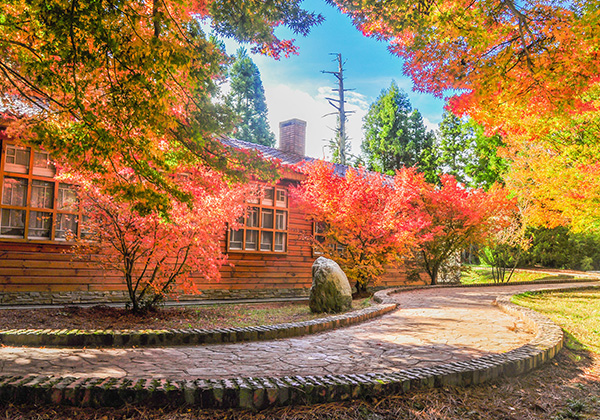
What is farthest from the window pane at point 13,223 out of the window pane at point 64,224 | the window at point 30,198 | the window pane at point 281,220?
the window pane at point 281,220

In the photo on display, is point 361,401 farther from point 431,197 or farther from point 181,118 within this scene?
point 431,197

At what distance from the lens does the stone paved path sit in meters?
3.65

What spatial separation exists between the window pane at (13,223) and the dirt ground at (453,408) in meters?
6.84

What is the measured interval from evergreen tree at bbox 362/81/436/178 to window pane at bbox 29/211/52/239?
A: 91.0ft

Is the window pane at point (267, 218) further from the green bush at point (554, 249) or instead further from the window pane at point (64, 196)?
the green bush at point (554, 249)

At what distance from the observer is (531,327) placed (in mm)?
6121

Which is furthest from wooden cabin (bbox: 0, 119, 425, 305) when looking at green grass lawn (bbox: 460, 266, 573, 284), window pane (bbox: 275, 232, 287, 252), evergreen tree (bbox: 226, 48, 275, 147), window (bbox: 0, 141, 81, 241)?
evergreen tree (bbox: 226, 48, 275, 147)

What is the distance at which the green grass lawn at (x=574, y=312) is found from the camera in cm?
582

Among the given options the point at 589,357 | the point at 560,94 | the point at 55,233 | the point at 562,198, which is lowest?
the point at 589,357

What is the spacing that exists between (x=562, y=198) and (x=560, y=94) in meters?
6.32

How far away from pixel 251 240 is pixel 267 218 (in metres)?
0.82

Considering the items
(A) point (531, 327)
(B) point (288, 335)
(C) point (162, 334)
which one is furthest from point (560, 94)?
(C) point (162, 334)

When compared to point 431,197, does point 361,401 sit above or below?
below

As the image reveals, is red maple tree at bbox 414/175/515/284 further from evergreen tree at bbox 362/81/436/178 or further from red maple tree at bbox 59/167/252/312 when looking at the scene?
evergreen tree at bbox 362/81/436/178
